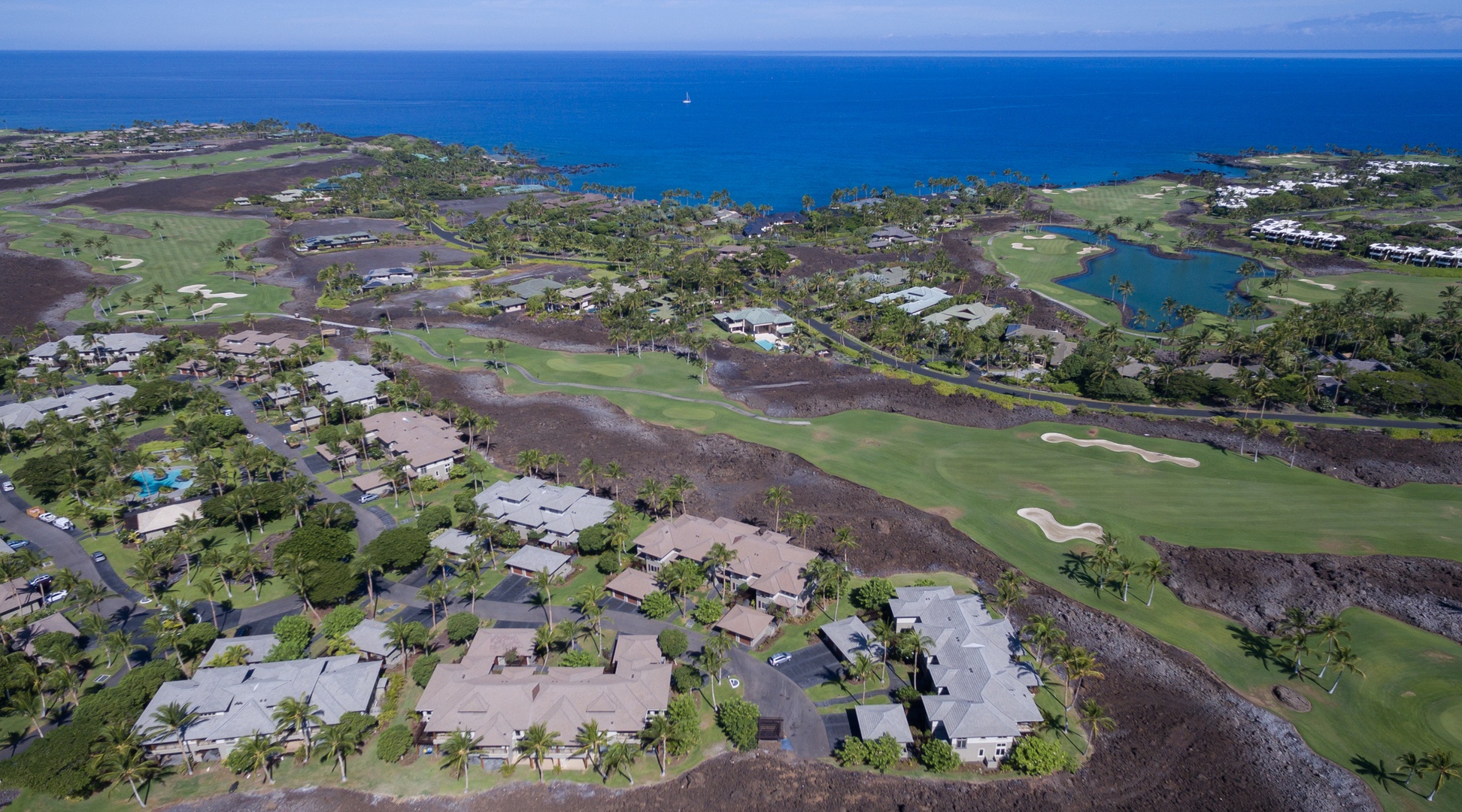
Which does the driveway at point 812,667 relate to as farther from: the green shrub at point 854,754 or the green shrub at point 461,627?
the green shrub at point 461,627

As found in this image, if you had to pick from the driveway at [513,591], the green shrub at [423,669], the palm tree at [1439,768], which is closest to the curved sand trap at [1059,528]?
the palm tree at [1439,768]

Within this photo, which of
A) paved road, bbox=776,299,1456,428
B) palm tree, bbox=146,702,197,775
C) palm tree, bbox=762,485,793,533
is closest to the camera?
palm tree, bbox=146,702,197,775

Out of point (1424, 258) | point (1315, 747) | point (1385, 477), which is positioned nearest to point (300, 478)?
point (1315, 747)

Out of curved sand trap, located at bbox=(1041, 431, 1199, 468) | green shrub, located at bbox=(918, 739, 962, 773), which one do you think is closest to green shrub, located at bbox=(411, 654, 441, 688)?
green shrub, located at bbox=(918, 739, 962, 773)

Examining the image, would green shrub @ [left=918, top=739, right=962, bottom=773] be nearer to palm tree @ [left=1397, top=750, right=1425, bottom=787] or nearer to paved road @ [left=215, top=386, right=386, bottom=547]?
palm tree @ [left=1397, top=750, right=1425, bottom=787]

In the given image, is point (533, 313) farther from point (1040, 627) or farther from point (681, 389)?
point (1040, 627)
